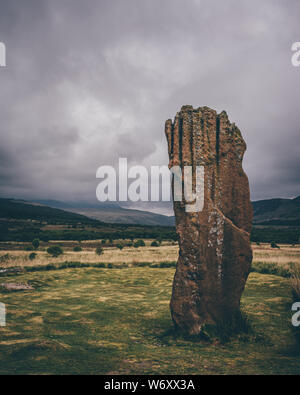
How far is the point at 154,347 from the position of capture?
261 inches

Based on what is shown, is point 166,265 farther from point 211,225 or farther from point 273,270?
point 211,225

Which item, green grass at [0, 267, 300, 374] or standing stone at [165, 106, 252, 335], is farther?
standing stone at [165, 106, 252, 335]

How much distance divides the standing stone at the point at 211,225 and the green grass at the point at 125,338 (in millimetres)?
890

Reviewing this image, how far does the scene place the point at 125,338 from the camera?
7145 millimetres

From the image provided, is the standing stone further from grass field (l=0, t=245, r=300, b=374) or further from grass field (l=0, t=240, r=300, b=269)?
grass field (l=0, t=240, r=300, b=269)

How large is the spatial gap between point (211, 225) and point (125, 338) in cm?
371

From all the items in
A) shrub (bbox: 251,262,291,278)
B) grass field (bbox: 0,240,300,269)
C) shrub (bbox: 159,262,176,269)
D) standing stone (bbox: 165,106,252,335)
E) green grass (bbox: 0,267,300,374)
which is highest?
standing stone (bbox: 165,106,252,335)

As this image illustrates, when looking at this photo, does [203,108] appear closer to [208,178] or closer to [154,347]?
[208,178]

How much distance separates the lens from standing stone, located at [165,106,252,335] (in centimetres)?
752

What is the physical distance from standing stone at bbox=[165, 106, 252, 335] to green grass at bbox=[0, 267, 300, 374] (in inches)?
35.0

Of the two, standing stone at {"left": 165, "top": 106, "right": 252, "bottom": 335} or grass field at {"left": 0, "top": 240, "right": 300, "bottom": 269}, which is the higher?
standing stone at {"left": 165, "top": 106, "right": 252, "bottom": 335}

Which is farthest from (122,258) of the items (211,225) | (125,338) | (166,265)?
(211,225)

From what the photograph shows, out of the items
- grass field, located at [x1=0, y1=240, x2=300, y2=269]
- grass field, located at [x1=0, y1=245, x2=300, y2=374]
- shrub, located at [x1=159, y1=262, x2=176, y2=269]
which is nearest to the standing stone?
grass field, located at [x1=0, y1=245, x2=300, y2=374]
